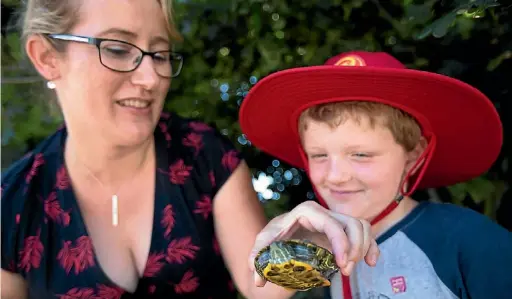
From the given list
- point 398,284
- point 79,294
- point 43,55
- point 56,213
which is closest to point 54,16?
point 43,55

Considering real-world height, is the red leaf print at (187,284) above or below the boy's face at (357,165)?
below

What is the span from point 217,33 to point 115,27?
2.57 feet

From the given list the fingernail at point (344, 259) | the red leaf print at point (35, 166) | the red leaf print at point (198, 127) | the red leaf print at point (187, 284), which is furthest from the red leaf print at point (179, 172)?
the fingernail at point (344, 259)

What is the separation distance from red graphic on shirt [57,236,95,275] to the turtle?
62 cm

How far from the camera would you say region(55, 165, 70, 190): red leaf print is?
65.9 inches

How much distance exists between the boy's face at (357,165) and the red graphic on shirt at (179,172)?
0.40 meters

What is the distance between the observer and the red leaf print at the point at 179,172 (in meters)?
1.71

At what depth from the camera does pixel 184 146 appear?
176 centimetres

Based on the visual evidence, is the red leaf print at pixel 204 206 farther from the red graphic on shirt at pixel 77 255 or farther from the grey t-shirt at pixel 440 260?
the grey t-shirt at pixel 440 260

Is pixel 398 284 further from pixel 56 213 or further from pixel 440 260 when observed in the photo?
pixel 56 213

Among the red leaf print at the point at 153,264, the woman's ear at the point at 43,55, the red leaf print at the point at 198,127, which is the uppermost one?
the woman's ear at the point at 43,55

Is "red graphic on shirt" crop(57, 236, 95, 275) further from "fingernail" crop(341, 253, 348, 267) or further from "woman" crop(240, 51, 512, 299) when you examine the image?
"fingernail" crop(341, 253, 348, 267)

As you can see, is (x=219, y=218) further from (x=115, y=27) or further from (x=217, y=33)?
(x=217, y=33)

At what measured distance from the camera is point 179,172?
1722 millimetres
